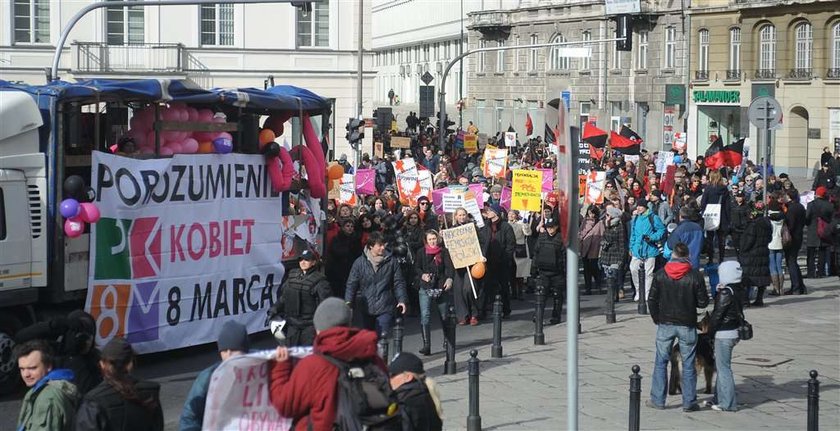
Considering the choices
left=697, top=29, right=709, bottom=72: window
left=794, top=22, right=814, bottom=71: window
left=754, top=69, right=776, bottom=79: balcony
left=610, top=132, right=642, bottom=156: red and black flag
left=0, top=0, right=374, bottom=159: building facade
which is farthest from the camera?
left=697, top=29, right=709, bottom=72: window

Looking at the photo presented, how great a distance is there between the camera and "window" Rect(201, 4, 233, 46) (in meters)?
46.4

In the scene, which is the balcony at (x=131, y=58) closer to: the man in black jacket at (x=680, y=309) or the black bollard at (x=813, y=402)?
the man in black jacket at (x=680, y=309)

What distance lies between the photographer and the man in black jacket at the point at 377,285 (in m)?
16.0

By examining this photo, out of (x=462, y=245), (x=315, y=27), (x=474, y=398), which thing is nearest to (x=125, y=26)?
(x=315, y=27)

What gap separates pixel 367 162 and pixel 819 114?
25.7 metres

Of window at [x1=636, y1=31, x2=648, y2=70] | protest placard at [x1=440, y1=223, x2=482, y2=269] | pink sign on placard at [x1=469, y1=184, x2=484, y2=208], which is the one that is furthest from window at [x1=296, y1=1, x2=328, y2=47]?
protest placard at [x1=440, y1=223, x2=482, y2=269]

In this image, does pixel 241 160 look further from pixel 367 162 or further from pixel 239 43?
pixel 239 43

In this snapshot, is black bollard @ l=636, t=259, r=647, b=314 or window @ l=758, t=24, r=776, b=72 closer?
black bollard @ l=636, t=259, r=647, b=314

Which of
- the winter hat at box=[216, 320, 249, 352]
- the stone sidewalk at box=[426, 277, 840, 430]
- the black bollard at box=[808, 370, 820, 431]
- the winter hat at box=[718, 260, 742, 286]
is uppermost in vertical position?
the winter hat at box=[216, 320, 249, 352]

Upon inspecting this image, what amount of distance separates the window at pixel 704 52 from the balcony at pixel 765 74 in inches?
158

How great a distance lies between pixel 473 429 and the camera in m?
12.6

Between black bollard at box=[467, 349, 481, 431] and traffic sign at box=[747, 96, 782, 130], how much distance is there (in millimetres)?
12308

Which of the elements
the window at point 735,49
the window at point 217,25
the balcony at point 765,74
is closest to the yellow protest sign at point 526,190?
the window at point 217,25

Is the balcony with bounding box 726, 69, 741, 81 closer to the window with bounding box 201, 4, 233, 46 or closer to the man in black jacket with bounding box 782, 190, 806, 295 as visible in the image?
the window with bounding box 201, 4, 233, 46
